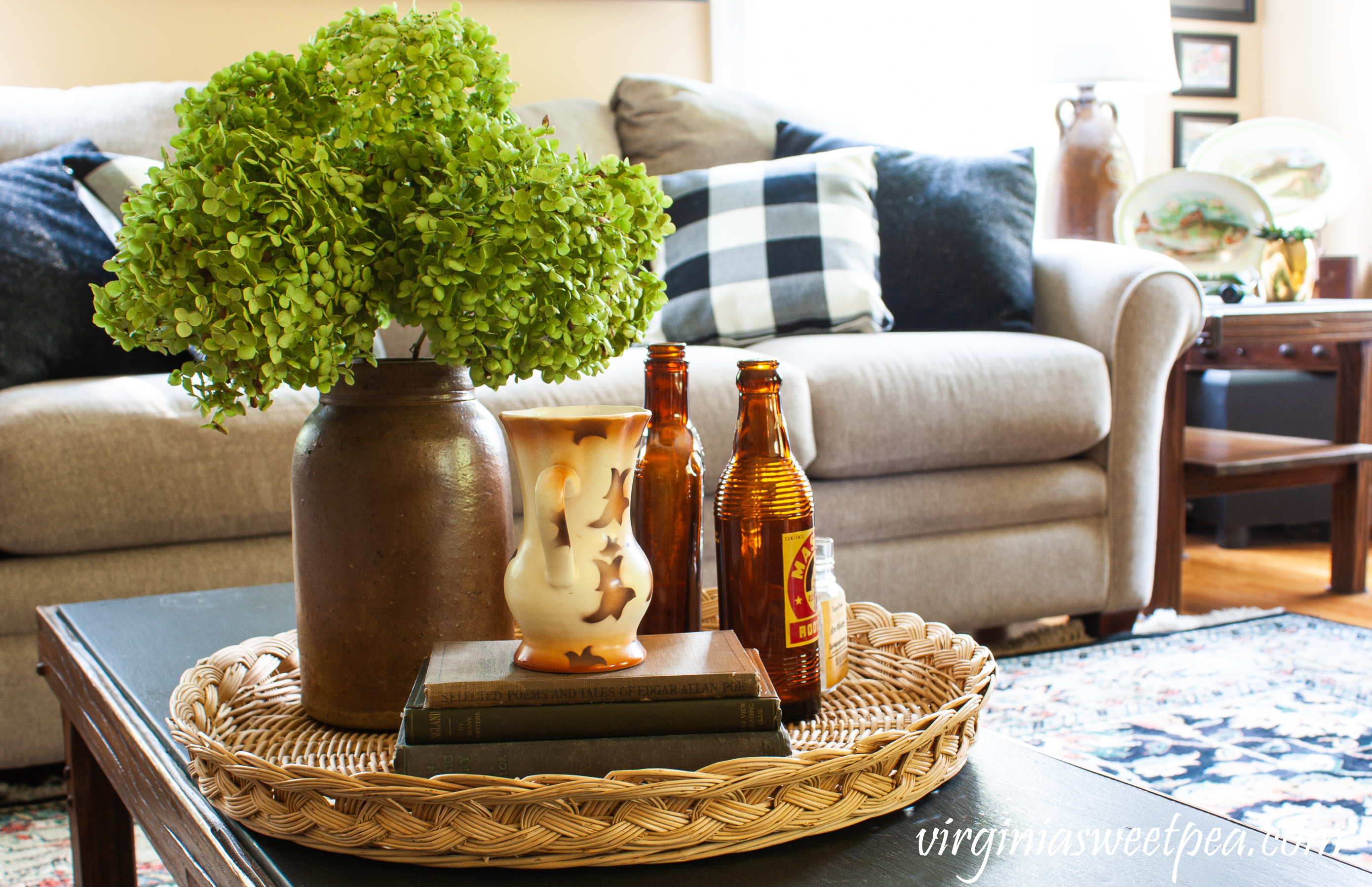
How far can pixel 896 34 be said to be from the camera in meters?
3.38

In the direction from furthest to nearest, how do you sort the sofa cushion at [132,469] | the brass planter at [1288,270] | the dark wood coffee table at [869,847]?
the brass planter at [1288,270] → the sofa cushion at [132,469] → the dark wood coffee table at [869,847]

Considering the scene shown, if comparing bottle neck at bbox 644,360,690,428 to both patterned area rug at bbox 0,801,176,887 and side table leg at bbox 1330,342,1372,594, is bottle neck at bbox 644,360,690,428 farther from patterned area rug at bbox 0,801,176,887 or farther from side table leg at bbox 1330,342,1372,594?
side table leg at bbox 1330,342,1372,594

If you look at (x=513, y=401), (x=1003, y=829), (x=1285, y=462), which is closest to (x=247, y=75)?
(x=1003, y=829)

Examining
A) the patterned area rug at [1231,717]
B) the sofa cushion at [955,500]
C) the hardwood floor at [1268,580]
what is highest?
the sofa cushion at [955,500]

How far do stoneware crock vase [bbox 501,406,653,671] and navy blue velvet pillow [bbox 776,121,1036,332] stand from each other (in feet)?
5.56

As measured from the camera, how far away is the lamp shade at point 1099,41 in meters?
2.75

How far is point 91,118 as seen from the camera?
208 cm

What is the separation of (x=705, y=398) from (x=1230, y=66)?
3.16m

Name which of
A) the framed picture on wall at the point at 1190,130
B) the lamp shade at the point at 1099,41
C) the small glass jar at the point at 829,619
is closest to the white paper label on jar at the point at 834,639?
the small glass jar at the point at 829,619

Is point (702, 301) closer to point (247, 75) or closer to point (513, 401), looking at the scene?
point (513, 401)

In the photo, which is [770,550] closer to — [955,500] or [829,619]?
[829,619]

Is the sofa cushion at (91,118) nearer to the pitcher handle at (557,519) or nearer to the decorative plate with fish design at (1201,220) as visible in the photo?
the pitcher handle at (557,519)

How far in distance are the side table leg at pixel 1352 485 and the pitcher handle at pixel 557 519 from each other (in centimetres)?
232

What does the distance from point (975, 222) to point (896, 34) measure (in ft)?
4.72
